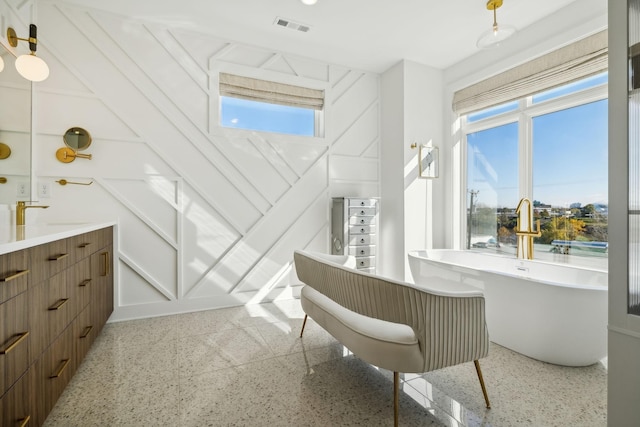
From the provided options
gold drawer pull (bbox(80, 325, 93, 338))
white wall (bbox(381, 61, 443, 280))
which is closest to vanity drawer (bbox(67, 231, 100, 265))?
gold drawer pull (bbox(80, 325, 93, 338))

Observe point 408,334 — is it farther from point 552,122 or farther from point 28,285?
point 552,122

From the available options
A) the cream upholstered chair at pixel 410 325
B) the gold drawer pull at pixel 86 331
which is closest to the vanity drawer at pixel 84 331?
the gold drawer pull at pixel 86 331

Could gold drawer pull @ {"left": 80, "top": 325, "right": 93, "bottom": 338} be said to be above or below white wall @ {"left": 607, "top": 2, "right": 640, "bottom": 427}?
below

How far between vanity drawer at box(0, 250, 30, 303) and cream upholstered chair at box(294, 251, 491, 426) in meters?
1.37

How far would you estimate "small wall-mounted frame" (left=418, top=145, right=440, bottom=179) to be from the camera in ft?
13.0

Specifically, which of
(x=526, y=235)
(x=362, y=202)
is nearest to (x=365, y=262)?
(x=362, y=202)

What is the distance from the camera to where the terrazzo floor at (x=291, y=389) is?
1.58 metres

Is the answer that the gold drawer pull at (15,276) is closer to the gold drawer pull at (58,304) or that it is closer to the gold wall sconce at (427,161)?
the gold drawer pull at (58,304)

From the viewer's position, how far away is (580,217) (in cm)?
287

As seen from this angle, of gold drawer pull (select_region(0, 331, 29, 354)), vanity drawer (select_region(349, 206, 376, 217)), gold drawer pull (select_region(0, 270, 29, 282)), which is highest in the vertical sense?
vanity drawer (select_region(349, 206, 376, 217))

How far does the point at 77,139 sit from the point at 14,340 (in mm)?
2276

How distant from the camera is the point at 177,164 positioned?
316cm

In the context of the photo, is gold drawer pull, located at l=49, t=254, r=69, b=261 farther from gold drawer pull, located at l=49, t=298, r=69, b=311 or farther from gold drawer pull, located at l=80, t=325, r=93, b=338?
gold drawer pull, located at l=80, t=325, r=93, b=338

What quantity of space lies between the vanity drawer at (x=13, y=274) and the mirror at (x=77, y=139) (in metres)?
2.01
